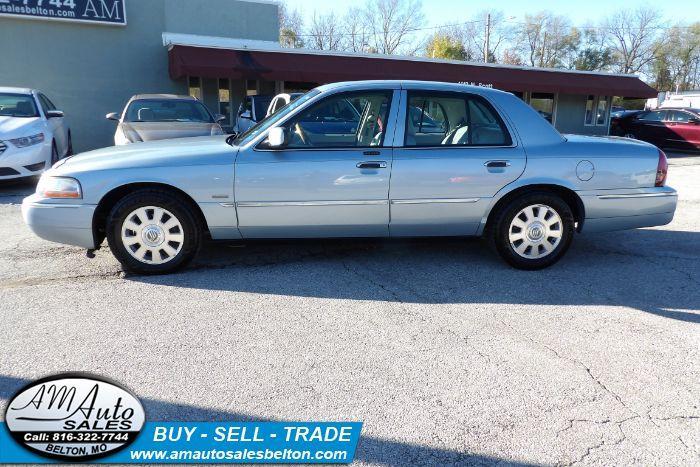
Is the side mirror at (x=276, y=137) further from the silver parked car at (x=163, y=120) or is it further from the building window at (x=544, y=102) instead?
the building window at (x=544, y=102)

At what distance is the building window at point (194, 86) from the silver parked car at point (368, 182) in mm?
12557

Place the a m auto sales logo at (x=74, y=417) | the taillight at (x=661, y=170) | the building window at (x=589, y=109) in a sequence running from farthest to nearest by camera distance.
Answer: the building window at (x=589, y=109) → the taillight at (x=661, y=170) → the a m auto sales logo at (x=74, y=417)

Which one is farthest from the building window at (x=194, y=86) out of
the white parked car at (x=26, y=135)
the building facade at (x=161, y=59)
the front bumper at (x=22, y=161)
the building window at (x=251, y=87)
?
the front bumper at (x=22, y=161)

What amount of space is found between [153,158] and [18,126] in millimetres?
5691

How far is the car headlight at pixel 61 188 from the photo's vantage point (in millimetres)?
4285

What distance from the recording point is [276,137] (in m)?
4.22

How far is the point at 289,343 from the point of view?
335cm

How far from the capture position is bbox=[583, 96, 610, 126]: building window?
22562 mm

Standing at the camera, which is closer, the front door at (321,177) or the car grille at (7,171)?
the front door at (321,177)

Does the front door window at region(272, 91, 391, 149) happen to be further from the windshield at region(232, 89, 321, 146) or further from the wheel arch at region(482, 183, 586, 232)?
the wheel arch at region(482, 183, 586, 232)

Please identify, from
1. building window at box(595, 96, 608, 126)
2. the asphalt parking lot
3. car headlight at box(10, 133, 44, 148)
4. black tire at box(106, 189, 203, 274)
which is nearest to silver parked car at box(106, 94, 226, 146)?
car headlight at box(10, 133, 44, 148)

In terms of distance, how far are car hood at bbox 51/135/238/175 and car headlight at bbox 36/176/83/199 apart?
65 mm

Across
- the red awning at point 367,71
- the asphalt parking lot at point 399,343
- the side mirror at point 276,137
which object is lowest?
the asphalt parking lot at point 399,343

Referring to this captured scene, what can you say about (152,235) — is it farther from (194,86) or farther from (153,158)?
(194,86)
